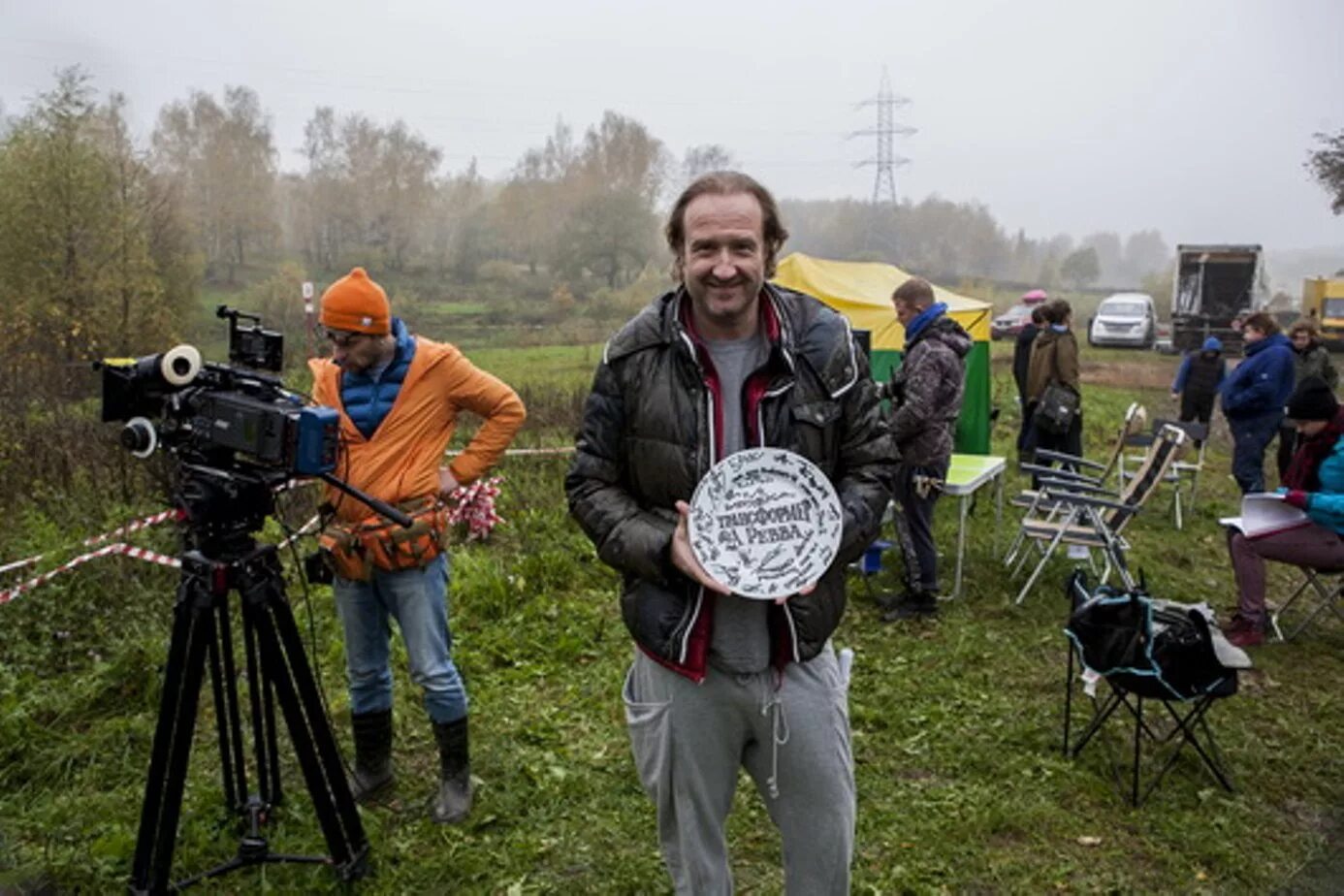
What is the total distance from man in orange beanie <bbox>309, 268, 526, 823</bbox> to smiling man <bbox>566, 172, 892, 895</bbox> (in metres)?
1.20

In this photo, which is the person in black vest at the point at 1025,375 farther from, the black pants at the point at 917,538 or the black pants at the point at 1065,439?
the black pants at the point at 917,538

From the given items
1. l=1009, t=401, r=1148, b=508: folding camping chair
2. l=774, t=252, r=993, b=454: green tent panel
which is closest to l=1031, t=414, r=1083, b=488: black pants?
l=1009, t=401, r=1148, b=508: folding camping chair

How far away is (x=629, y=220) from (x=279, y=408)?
40.2 meters

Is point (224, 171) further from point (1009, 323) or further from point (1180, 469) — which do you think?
point (1180, 469)

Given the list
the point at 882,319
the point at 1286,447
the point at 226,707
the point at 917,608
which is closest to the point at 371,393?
the point at 226,707

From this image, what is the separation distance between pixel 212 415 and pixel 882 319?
703cm

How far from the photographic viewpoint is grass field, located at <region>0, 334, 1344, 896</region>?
2938 mm

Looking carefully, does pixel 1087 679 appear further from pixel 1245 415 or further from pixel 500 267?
pixel 500 267

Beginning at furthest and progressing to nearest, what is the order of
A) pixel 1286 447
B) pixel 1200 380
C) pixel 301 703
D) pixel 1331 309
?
pixel 1331 309 → pixel 1200 380 → pixel 1286 447 → pixel 301 703

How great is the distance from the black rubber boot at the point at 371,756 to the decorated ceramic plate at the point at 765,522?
1.97 meters

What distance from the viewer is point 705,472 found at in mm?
1836

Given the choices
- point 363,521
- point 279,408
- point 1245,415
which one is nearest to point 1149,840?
point 363,521

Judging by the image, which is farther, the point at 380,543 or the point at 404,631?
the point at 404,631

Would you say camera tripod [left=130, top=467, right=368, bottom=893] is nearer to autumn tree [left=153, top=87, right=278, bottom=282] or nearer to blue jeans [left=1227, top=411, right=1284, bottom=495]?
blue jeans [left=1227, top=411, right=1284, bottom=495]
